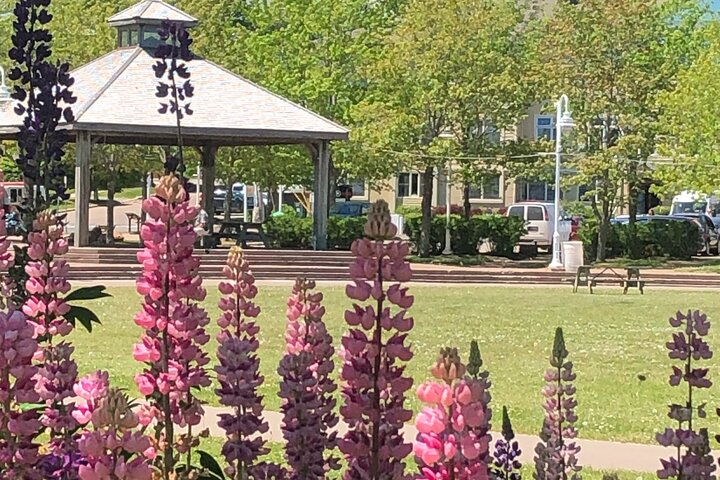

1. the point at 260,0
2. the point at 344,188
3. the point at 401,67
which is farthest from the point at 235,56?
the point at 344,188

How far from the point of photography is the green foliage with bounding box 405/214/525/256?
129 feet

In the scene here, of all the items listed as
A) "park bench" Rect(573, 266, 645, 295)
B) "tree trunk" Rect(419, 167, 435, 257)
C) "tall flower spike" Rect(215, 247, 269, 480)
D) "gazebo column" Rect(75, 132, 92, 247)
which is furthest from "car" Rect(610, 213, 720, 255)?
"tall flower spike" Rect(215, 247, 269, 480)

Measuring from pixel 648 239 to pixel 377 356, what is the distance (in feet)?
129

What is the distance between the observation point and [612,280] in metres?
31.9

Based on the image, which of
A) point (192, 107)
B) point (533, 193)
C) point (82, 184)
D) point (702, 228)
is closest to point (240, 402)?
point (192, 107)

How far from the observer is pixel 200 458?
10.8ft

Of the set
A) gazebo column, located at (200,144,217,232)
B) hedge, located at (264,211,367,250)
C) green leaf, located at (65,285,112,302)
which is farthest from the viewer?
hedge, located at (264,211,367,250)

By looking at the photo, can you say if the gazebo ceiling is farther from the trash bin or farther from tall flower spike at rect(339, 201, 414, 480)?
tall flower spike at rect(339, 201, 414, 480)

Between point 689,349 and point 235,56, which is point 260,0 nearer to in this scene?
point 235,56

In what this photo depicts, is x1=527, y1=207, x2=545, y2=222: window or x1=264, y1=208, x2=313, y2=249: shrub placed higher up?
x1=527, y1=207, x2=545, y2=222: window

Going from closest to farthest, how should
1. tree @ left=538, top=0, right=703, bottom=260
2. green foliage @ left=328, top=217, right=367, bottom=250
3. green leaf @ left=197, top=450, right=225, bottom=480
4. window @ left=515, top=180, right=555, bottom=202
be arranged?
green leaf @ left=197, top=450, right=225, bottom=480 → green foliage @ left=328, top=217, right=367, bottom=250 → tree @ left=538, top=0, right=703, bottom=260 → window @ left=515, top=180, right=555, bottom=202

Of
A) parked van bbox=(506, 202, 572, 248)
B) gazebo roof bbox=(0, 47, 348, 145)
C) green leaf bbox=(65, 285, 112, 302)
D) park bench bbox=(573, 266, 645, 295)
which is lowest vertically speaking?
park bench bbox=(573, 266, 645, 295)

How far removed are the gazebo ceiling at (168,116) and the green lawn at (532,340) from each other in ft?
19.0

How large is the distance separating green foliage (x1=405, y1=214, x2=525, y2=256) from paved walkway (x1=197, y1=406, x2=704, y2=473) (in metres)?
28.9
